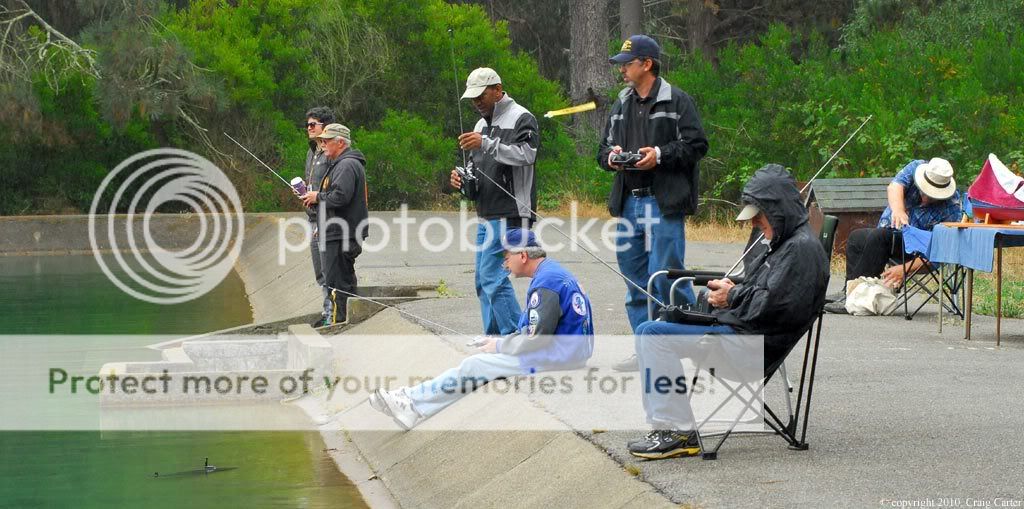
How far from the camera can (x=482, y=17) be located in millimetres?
32219

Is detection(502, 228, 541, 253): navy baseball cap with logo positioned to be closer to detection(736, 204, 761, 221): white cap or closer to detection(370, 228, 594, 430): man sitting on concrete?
detection(370, 228, 594, 430): man sitting on concrete

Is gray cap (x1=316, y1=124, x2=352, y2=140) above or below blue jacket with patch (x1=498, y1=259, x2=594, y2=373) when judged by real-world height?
above

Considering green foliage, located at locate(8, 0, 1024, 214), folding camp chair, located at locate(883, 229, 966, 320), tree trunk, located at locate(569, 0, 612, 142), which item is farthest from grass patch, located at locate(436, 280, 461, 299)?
tree trunk, located at locate(569, 0, 612, 142)

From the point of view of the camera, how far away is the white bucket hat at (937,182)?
12.0 meters

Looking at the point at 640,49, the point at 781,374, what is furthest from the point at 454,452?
the point at 640,49

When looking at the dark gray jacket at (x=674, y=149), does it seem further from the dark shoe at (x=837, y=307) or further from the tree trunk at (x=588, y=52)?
the tree trunk at (x=588, y=52)

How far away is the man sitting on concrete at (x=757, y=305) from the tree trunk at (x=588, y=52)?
26.0 meters

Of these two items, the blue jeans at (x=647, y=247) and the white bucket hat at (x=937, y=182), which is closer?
the blue jeans at (x=647, y=247)

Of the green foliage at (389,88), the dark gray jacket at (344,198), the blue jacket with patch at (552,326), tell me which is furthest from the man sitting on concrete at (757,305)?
the green foliage at (389,88)

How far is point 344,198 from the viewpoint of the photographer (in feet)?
40.2

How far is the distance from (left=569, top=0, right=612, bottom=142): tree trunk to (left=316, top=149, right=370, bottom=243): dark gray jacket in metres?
20.1

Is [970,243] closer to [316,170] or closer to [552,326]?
[552,326]

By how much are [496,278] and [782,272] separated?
3456mm

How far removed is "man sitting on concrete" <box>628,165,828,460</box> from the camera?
6.16 meters
